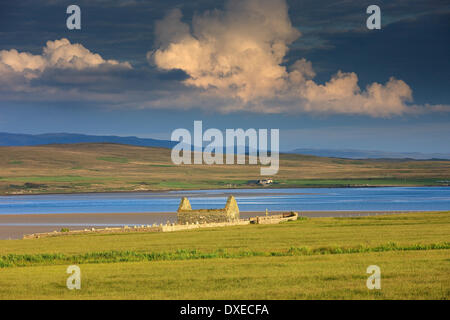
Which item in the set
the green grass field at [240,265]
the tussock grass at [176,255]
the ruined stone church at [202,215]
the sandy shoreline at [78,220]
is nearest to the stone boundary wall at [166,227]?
the ruined stone church at [202,215]

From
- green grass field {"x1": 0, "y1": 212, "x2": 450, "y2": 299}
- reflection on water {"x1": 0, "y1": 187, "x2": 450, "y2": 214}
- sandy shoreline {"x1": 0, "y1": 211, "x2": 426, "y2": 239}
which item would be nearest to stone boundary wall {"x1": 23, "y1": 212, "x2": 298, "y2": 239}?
green grass field {"x1": 0, "y1": 212, "x2": 450, "y2": 299}

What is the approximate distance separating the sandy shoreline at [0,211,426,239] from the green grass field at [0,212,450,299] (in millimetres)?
27136

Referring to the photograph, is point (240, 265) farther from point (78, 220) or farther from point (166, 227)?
point (78, 220)

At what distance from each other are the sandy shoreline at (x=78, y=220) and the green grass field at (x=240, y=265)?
1068 inches

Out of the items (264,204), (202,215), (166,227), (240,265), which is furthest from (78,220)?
(240,265)

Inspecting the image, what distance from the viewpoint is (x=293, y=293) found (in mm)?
23719

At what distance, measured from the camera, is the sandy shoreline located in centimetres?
8134

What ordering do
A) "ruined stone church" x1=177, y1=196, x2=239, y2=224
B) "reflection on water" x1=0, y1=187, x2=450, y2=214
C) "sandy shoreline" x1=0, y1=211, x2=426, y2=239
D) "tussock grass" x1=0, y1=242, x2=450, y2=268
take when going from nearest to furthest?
"tussock grass" x1=0, y1=242, x2=450, y2=268 < "ruined stone church" x1=177, y1=196, x2=239, y2=224 < "sandy shoreline" x1=0, y1=211, x2=426, y2=239 < "reflection on water" x1=0, y1=187, x2=450, y2=214

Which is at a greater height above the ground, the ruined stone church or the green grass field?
the ruined stone church

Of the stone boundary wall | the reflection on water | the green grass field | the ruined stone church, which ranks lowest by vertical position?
the green grass field

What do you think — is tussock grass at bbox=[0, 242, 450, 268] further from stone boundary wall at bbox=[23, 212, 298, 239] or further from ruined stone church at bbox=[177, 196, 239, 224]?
ruined stone church at bbox=[177, 196, 239, 224]

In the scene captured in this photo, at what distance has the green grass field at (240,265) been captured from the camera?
2450 cm

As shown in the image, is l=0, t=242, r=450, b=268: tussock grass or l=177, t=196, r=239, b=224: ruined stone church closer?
l=0, t=242, r=450, b=268: tussock grass

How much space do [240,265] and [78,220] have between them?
217 feet
